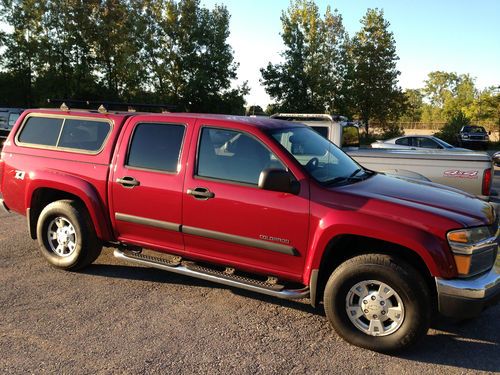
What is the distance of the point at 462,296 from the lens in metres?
3.31

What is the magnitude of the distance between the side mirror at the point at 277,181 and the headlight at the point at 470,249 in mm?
1236

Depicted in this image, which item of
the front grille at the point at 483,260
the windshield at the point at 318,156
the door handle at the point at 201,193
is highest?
the windshield at the point at 318,156

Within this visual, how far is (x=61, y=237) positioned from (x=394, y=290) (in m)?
3.63

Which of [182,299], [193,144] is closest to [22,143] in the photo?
[193,144]

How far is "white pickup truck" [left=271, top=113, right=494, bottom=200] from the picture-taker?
271 inches

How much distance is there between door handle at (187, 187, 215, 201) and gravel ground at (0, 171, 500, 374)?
1.03m

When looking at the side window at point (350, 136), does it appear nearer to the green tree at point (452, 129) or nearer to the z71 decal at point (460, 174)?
the z71 decal at point (460, 174)

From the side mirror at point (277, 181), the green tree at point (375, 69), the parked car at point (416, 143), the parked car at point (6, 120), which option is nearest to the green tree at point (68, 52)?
the parked car at point (6, 120)

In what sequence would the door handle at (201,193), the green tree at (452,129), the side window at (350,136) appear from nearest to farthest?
the door handle at (201,193) < the side window at (350,136) < the green tree at (452,129)

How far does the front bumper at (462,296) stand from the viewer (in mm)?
3314

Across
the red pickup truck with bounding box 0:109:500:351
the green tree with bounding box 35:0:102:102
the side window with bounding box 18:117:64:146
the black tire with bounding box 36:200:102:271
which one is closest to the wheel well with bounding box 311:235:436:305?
the red pickup truck with bounding box 0:109:500:351

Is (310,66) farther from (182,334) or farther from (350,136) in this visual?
(182,334)

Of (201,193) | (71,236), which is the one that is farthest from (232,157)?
(71,236)

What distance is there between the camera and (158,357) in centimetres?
341
